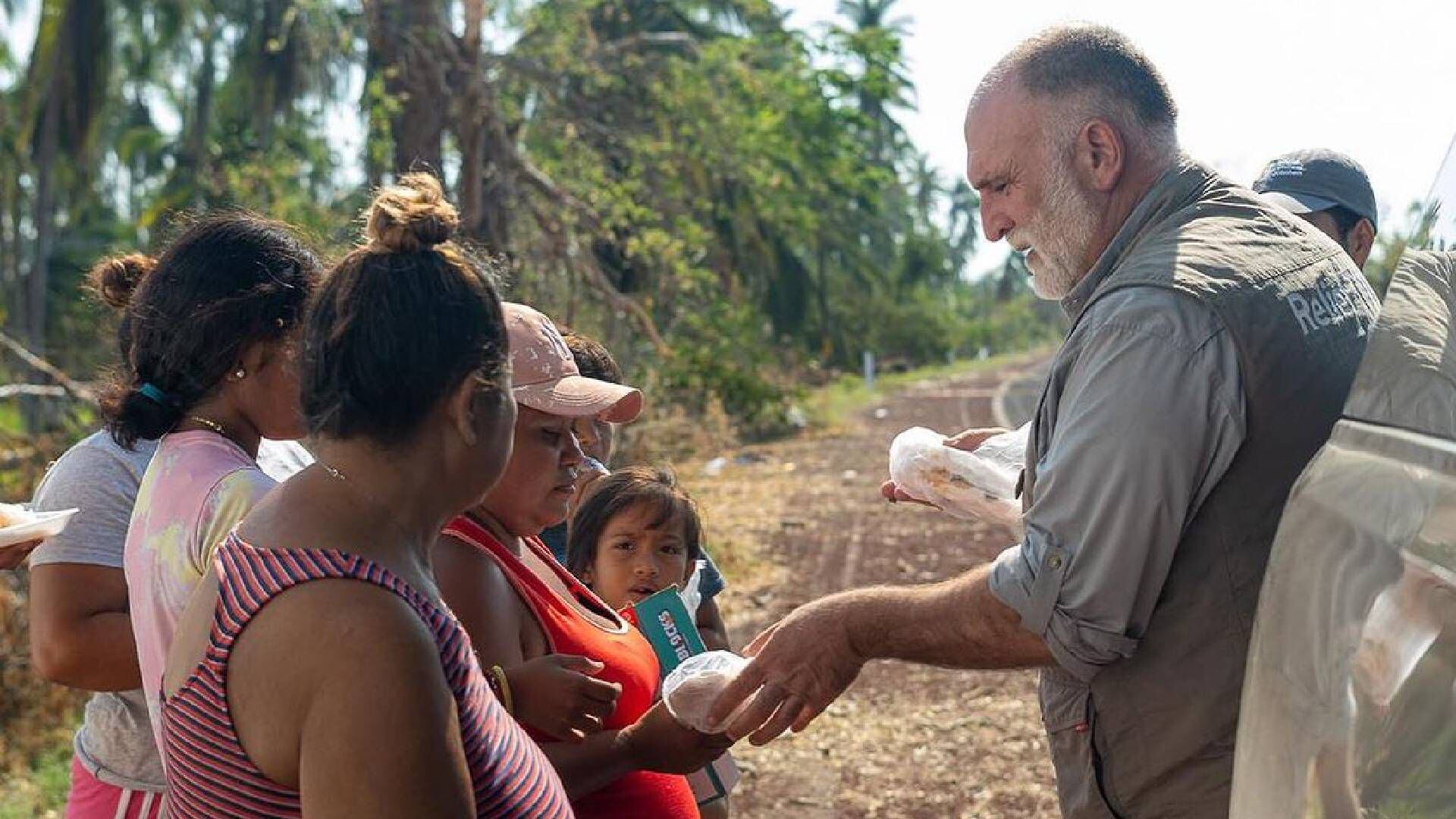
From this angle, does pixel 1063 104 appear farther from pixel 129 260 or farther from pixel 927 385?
pixel 927 385

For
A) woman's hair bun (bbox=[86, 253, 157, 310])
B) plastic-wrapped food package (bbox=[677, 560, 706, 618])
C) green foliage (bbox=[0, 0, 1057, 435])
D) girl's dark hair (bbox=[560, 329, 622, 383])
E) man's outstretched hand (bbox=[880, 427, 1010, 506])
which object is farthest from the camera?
green foliage (bbox=[0, 0, 1057, 435])

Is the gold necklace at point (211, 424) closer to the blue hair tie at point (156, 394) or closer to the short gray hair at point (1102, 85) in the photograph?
the blue hair tie at point (156, 394)

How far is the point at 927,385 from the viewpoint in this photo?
37625 mm

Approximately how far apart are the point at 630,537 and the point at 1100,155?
1642mm

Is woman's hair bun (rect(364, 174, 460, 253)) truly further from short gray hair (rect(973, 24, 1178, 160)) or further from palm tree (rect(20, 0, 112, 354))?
palm tree (rect(20, 0, 112, 354))

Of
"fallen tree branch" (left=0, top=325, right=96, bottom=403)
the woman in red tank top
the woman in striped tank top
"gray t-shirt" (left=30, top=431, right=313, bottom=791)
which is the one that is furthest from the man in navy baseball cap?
"fallen tree branch" (left=0, top=325, right=96, bottom=403)

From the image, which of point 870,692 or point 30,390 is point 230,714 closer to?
point 870,692

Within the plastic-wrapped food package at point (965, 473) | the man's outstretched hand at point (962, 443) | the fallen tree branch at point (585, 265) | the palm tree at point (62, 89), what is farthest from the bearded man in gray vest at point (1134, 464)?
the palm tree at point (62, 89)

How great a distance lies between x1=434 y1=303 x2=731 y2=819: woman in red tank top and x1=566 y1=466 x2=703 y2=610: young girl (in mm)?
955

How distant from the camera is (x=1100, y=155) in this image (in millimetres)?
2953

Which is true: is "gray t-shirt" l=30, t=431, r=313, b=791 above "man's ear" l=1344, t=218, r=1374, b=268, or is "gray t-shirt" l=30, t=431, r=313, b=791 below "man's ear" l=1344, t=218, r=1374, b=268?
below

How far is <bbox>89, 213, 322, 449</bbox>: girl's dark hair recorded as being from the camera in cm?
277

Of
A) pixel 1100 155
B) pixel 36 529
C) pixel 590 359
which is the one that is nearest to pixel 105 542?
pixel 36 529

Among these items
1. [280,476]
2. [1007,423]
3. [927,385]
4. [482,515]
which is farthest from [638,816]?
[927,385]
